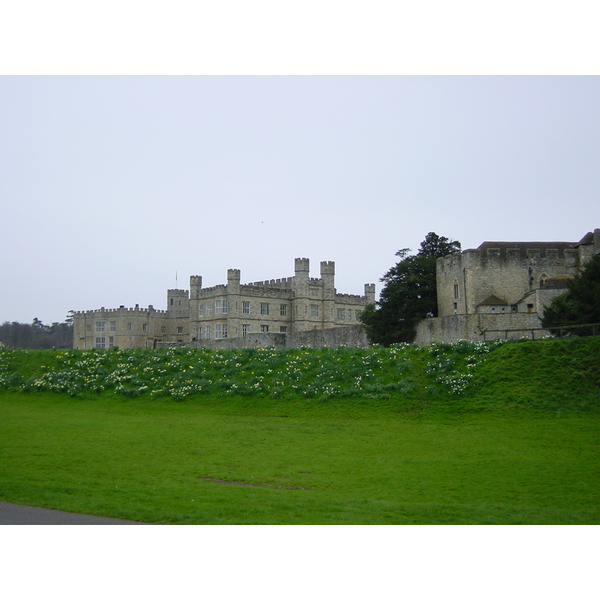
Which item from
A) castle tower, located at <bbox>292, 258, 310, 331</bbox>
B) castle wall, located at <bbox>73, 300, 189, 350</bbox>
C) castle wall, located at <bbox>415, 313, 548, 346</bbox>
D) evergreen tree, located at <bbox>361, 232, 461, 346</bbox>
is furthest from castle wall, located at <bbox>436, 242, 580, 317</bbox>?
castle wall, located at <bbox>73, 300, 189, 350</bbox>

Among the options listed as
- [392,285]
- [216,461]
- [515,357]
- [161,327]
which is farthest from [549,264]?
[161,327]

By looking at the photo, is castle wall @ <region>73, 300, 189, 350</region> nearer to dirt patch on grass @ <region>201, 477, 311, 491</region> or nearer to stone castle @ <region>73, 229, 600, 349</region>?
stone castle @ <region>73, 229, 600, 349</region>

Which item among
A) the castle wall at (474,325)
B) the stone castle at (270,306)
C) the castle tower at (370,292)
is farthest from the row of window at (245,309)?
the castle wall at (474,325)

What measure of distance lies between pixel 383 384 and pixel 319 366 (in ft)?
11.5

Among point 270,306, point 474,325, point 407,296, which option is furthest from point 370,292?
point 474,325

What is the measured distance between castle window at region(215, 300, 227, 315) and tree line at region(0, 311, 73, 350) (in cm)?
4569

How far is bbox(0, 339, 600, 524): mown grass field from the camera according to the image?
35.3 feet

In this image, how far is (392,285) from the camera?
147 feet

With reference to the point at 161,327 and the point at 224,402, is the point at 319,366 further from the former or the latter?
the point at 161,327

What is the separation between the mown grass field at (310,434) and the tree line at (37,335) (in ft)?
260

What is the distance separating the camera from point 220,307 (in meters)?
66.0

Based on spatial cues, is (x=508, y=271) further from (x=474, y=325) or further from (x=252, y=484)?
(x=252, y=484)

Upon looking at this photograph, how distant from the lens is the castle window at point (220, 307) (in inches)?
2584

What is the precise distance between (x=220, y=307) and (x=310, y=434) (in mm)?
48253
